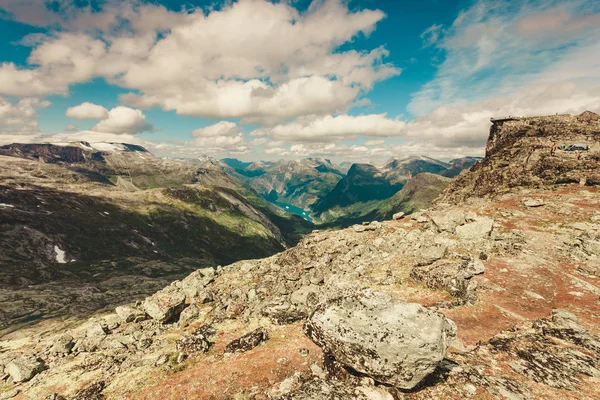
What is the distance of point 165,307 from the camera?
35156 millimetres

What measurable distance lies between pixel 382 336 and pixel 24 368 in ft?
112

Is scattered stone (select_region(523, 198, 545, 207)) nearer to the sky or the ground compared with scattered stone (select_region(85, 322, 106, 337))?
nearer to the sky

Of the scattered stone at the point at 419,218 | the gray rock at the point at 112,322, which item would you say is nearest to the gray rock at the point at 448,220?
the scattered stone at the point at 419,218

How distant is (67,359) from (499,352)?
128ft

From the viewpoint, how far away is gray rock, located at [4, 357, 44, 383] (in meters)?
24.9

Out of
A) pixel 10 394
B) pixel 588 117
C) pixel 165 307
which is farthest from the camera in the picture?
pixel 588 117

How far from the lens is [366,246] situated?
41719 mm

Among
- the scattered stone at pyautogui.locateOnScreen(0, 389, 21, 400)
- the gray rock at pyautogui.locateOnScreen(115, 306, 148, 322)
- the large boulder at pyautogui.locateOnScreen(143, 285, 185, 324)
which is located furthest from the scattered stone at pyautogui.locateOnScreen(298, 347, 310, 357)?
the gray rock at pyautogui.locateOnScreen(115, 306, 148, 322)

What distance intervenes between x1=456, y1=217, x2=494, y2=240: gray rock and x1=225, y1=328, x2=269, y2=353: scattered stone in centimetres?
3041

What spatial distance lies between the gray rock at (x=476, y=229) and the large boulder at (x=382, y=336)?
28.4 m

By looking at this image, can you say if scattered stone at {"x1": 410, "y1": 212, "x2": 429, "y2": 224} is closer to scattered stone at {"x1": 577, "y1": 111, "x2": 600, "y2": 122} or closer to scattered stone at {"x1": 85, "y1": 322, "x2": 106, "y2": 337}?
scattered stone at {"x1": 577, "y1": 111, "x2": 600, "y2": 122}

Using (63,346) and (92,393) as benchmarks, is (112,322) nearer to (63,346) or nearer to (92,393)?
(63,346)

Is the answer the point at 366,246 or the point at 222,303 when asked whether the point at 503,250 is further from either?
the point at 222,303

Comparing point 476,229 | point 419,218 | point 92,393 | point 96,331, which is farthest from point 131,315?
point 476,229
